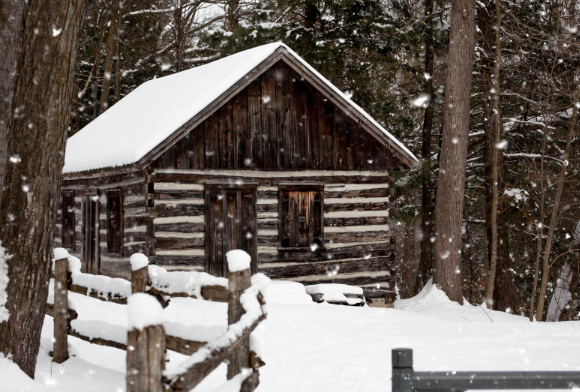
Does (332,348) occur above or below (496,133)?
below

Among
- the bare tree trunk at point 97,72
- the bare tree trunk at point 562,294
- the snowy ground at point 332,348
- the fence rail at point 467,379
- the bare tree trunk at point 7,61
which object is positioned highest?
the bare tree trunk at point 97,72

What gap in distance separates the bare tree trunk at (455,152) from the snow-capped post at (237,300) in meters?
11.8

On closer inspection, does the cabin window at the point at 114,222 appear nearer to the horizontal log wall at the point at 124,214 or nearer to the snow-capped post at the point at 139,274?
the horizontal log wall at the point at 124,214

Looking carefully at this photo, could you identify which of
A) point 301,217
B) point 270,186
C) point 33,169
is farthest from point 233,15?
point 33,169

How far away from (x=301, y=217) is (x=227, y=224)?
189 cm

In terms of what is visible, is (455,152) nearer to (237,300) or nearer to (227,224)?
(227,224)

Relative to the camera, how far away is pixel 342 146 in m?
15.9

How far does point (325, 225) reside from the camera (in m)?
15.9

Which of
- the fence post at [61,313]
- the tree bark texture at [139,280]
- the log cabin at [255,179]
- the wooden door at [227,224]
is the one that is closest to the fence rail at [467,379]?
the tree bark texture at [139,280]

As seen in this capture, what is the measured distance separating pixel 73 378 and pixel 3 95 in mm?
2731

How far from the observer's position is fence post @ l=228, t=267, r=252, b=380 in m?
5.51

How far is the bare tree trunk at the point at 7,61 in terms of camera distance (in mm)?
5320

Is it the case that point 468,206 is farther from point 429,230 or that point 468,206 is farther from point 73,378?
point 73,378

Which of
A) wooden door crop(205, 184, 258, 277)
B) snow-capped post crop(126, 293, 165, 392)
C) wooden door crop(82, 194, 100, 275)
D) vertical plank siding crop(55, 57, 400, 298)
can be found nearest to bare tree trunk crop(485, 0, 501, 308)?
vertical plank siding crop(55, 57, 400, 298)
